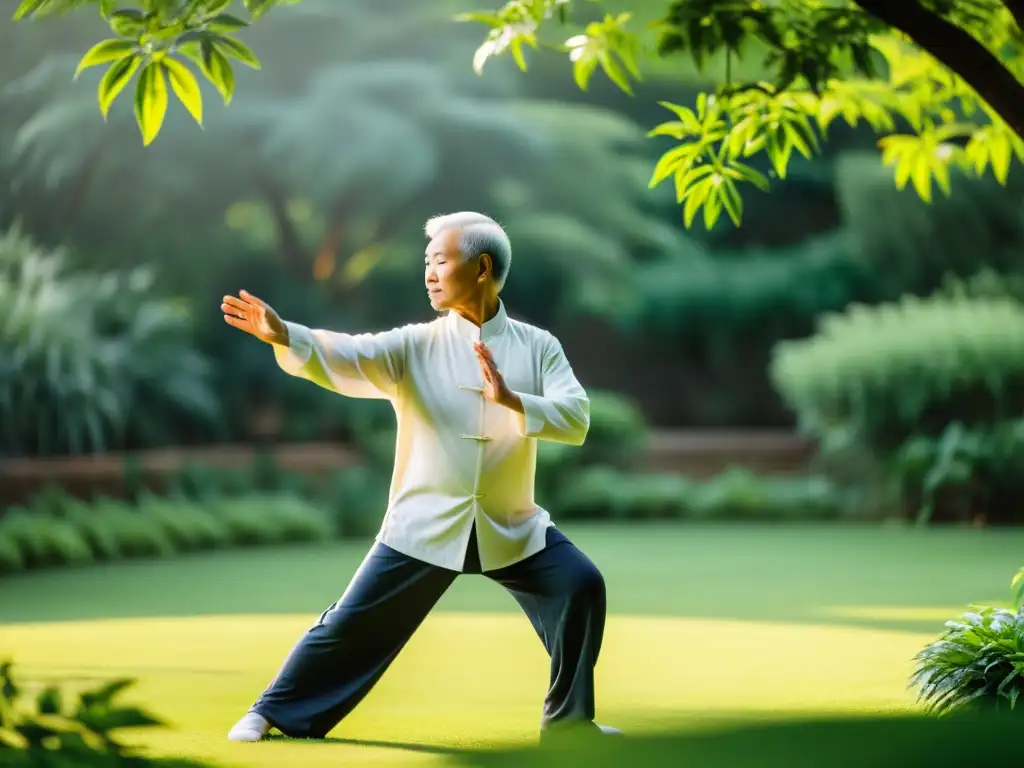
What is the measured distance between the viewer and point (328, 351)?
13.1ft

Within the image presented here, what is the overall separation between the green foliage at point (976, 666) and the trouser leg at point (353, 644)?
1511 mm

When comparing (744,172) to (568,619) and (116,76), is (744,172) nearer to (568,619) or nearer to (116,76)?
(568,619)

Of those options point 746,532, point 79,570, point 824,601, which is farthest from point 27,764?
point 746,532

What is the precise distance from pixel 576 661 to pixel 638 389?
14124 millimetres

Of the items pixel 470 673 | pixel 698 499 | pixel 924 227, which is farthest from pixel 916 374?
pixel 470 673

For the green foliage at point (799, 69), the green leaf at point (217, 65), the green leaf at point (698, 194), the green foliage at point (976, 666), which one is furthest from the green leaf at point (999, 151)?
the green leaf at point (217, 65)

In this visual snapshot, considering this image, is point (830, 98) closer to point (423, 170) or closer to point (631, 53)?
point (631, 53)

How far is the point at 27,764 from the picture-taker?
2244 millimetres

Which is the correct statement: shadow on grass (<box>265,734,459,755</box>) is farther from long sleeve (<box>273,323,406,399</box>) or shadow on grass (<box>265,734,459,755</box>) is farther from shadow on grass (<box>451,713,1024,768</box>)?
shadow on grass (<box>451,713,1024,768</box>)

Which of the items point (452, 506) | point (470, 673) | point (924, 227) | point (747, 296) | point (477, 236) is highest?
point (924, 227)

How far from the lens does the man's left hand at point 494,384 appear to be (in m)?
3.82

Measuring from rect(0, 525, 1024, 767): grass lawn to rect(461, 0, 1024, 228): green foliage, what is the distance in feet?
5.46

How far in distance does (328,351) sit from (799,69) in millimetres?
1395

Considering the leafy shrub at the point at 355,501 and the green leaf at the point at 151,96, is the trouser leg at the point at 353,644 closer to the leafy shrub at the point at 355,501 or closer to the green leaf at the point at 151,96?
the green leaf at the point at 151,96
